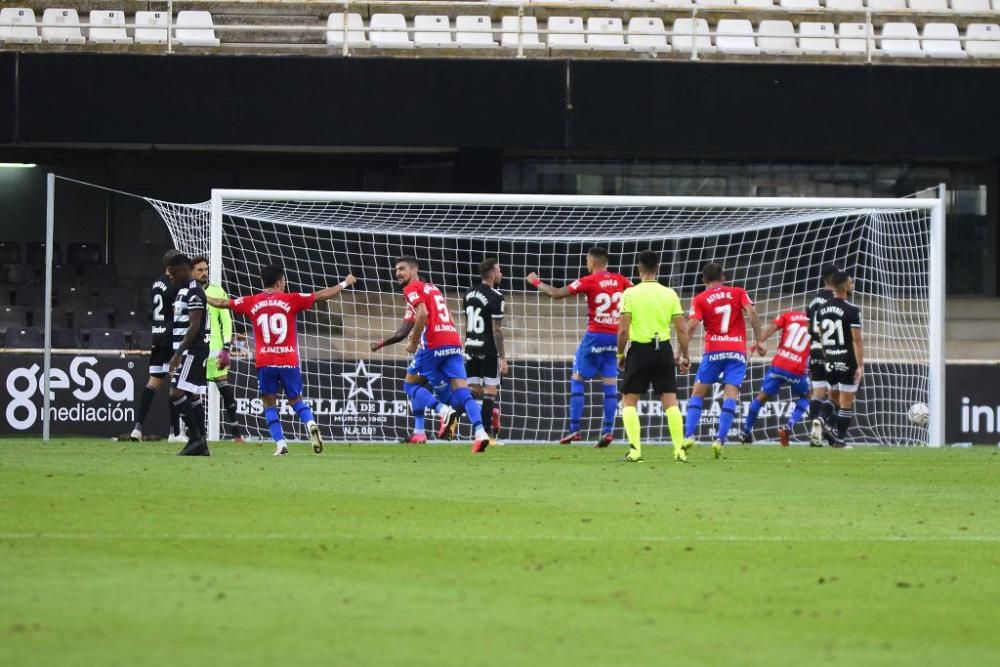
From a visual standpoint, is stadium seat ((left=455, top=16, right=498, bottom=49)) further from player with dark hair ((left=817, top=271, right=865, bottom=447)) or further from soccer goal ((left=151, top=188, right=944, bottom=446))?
player with dark hair ((left=817, top=271, right=865, bottom=447))

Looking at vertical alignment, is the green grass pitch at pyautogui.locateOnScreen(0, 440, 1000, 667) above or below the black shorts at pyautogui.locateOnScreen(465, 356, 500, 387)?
below

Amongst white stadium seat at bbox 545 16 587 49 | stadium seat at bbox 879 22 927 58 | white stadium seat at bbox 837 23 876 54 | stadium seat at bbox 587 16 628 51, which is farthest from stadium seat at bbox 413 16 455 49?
stadium seat at bbox 879 22 927 58

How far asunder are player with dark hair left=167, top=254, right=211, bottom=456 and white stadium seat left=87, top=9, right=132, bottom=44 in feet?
34.0

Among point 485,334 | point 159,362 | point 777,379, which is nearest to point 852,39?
point 777,379

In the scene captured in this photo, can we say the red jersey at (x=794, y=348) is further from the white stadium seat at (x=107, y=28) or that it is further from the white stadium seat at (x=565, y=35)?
the white stadium seat at (x=107, y=28)

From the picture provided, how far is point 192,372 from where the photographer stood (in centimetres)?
1548

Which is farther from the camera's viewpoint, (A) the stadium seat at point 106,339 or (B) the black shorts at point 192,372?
(A) the stadium seat at point 106,339

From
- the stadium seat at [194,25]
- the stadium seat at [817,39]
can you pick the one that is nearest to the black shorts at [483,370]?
the stadium seat at [194,25]

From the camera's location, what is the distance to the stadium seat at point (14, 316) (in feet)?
81.3

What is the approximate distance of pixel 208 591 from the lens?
6.66m

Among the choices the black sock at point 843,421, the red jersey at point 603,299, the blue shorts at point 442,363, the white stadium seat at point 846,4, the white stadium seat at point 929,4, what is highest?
the white stadium seat at point 929,4

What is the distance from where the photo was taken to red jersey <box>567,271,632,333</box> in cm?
1777

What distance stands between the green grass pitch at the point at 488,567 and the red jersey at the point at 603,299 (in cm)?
451

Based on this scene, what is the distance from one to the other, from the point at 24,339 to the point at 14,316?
10.8 feet
